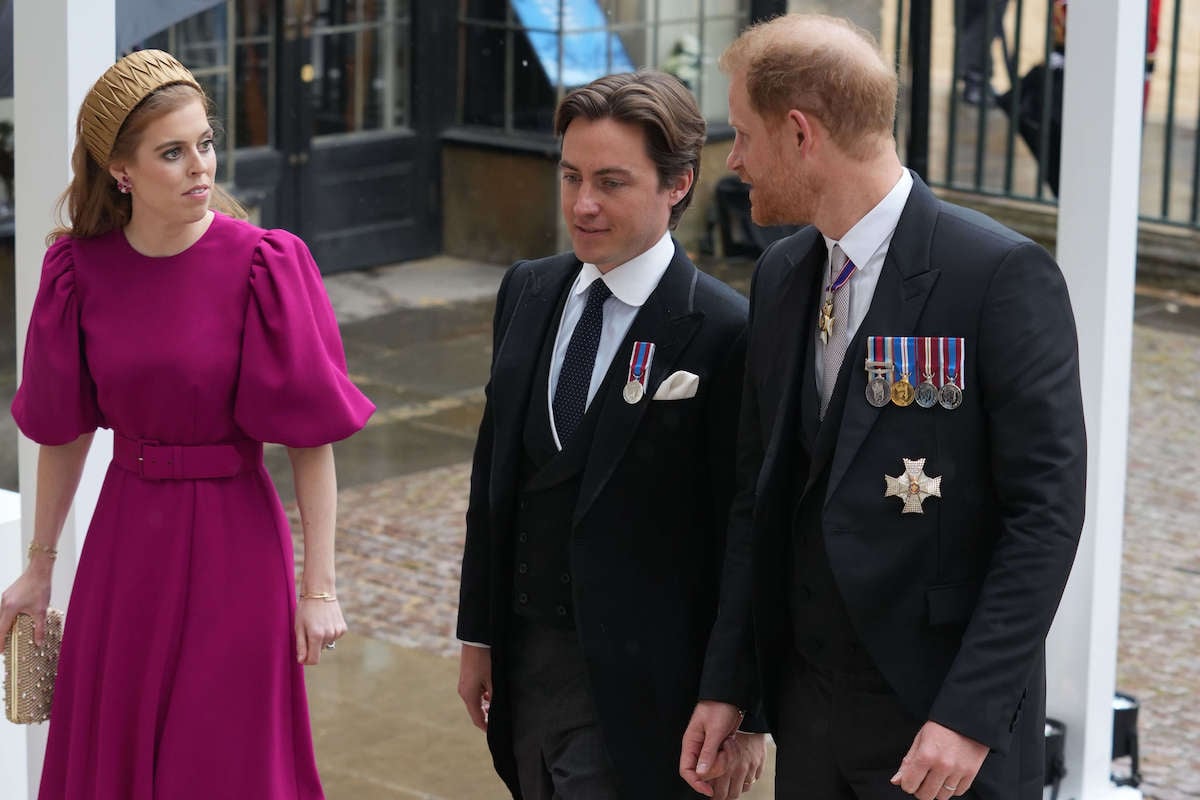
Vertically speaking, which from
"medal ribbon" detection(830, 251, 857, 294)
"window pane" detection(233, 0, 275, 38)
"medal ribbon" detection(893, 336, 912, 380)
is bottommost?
"medal ribbon" detection(893, 336, 912, 380)

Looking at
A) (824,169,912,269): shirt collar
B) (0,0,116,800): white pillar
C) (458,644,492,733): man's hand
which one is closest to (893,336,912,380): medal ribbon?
(824,169,912,269): shirt collar

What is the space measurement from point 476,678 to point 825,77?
126cm

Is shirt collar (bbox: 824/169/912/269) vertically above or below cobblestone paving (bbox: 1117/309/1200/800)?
above

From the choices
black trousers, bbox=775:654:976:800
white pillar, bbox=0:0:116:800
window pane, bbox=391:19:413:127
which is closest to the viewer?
black trousers, bbox=775:654:976:800

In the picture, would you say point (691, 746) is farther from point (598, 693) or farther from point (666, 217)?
point (666, 217)

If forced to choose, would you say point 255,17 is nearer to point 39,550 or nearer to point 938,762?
point 39,550

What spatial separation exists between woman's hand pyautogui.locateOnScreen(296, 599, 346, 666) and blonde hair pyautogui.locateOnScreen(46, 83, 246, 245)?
2.35 feet

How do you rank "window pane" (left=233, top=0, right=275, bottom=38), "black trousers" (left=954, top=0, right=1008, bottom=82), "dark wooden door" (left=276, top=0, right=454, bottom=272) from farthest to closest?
"black trousers" (left=954, top=0, right=1008, bottom=82), "dark wooden door" (left=276, top=0, right=454, bottom=272), "window pane" (left=233, top=0, right=275, bottom=38)

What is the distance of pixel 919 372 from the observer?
2.77m

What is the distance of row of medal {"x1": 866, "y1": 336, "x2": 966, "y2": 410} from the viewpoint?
2.76 meters

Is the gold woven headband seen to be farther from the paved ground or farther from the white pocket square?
the paved ground

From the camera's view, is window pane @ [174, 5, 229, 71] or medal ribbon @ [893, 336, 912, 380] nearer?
medal ribbon @ [893, 336, 912, 380]

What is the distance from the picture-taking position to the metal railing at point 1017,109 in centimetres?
973

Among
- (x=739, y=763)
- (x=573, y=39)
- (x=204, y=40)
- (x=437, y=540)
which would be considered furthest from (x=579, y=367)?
(x=573, y=39)
